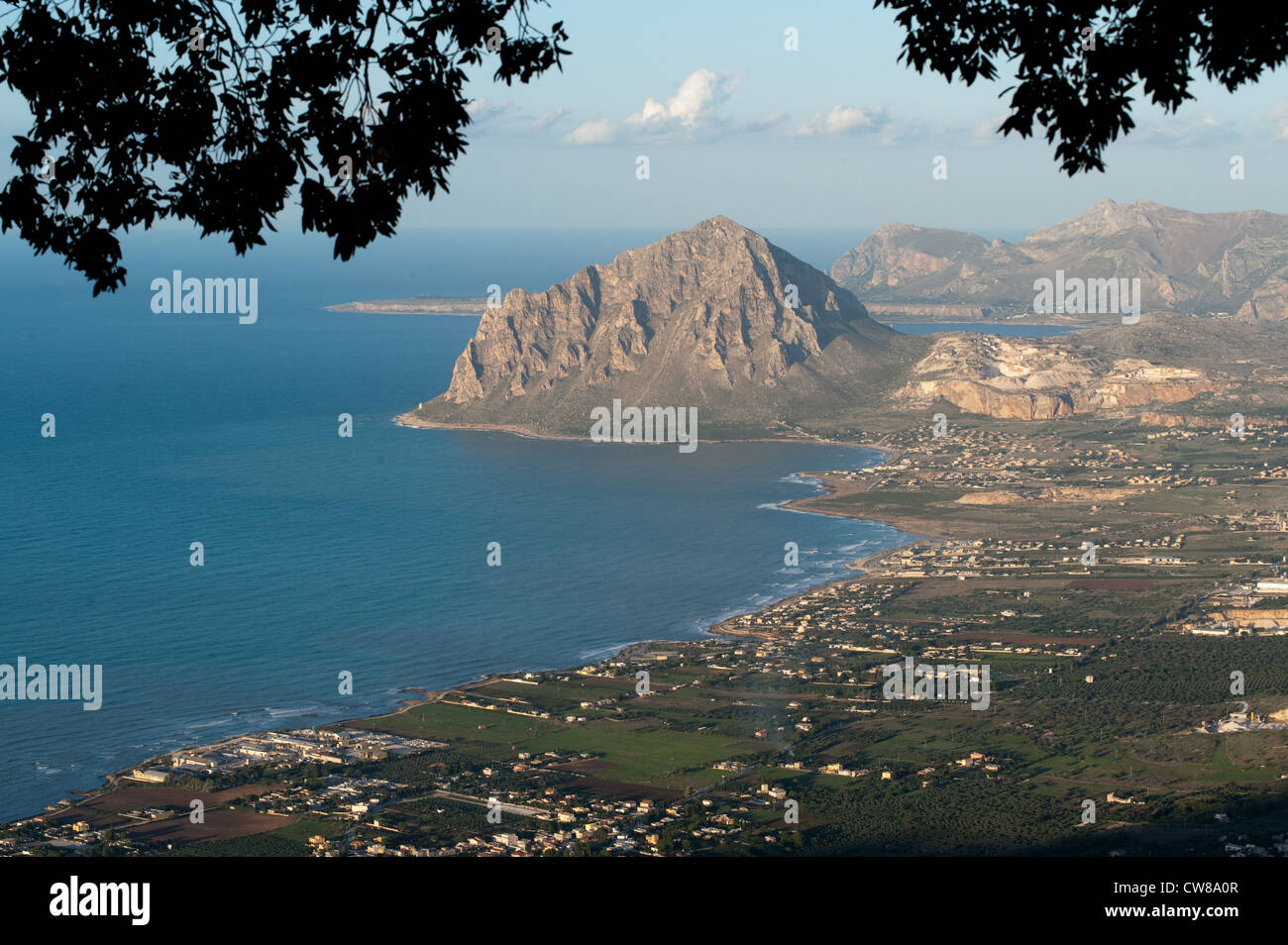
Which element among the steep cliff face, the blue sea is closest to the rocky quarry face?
the steep cliff face

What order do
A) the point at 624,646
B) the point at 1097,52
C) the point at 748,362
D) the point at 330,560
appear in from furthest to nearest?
the point at 748,362
the point at 330,560
the point at 624,646
the point at 1097,52

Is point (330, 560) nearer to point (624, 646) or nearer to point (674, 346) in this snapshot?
point (624, 646)

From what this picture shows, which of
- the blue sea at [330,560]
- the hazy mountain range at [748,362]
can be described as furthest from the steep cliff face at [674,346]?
the blue sea at [330,560]

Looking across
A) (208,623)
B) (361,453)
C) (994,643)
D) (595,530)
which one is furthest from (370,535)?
(994,643)

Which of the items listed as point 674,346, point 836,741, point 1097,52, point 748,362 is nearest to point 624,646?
point 836,741

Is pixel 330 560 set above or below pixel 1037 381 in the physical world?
below

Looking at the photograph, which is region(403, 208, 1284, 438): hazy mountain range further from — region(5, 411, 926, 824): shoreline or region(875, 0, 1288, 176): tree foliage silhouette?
region(875, 0, 1288, 176): tree foliage silhouette
